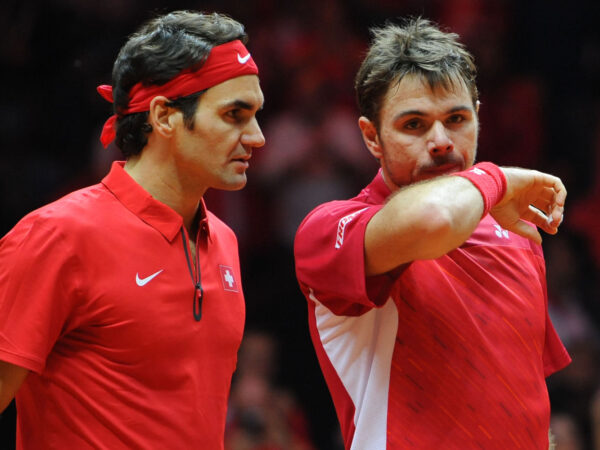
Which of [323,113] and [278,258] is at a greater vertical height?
[323,113]

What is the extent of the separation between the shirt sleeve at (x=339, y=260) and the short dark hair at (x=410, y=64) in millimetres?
438

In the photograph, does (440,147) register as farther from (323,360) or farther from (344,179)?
(344,179)

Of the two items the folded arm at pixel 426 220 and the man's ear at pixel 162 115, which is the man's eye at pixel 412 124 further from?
the man's ear at pixel 162 115

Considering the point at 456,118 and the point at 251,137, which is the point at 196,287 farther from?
the point at 456,118

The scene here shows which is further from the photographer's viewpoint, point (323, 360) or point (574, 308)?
point (574, 308)

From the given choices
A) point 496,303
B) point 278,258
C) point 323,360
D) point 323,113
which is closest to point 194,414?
point 323,360

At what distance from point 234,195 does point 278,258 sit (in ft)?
1.87

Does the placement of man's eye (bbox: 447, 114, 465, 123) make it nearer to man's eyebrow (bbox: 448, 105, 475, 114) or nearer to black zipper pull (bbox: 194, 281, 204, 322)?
man's eyebrow (bbox: 448, 105, 475, 114)

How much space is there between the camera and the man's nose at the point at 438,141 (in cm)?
300

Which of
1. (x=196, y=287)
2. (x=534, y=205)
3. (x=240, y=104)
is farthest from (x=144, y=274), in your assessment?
(x=534, y=205)

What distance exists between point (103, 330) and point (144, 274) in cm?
23

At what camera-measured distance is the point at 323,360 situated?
314cm

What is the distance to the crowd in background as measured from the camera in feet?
20.4

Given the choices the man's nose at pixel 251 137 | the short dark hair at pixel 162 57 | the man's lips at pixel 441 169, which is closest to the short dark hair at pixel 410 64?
the man's lips at pixel 441 169
